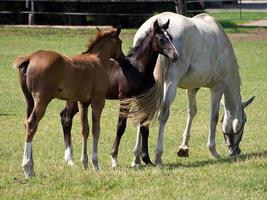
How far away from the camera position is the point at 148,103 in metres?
10.2

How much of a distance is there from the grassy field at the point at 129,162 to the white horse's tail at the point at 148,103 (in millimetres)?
649


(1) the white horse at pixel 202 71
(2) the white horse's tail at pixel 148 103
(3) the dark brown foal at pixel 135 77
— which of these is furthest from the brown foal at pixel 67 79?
(1) the white horse at pixel 202 71

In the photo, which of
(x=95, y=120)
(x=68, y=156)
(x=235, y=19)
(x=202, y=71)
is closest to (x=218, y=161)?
(x=202, y=71)

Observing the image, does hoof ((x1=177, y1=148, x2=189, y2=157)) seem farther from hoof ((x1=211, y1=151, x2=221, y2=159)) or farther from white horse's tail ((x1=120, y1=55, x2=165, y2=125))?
white horse's tail ((x1=120, y1=55, x2=165, y2=125))

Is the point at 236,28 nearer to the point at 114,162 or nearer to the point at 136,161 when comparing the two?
the point at 136,161

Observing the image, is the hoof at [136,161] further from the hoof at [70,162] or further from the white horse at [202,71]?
the hoof at [70,162]

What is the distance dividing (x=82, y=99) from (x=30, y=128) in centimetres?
94

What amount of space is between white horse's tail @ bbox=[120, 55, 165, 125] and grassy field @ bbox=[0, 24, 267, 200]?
2.13ft

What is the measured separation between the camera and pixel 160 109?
10.3m

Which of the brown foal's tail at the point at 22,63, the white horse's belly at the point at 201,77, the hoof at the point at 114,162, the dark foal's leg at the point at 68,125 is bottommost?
the hoof at the point at 114,162

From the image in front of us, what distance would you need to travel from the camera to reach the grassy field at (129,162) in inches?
292

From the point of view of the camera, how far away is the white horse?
10.3 m

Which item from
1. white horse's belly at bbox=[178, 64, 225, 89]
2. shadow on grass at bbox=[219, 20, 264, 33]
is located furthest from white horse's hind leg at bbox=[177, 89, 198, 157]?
shadow on grass at bbox=[219, 20, 264, 33]

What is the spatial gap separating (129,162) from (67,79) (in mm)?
2199
